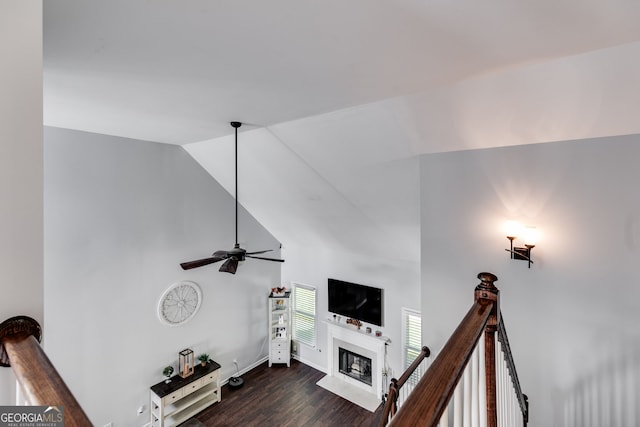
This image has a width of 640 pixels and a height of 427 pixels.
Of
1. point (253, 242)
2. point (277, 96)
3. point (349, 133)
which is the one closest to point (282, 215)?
point (253, 242)

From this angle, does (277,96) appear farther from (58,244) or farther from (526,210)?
(58,244)

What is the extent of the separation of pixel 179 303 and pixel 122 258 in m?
1.32

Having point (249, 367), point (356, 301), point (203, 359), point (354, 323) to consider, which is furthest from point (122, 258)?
point (354, 323)

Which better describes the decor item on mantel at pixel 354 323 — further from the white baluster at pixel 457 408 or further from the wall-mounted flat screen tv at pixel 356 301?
the white baluster at pixel 457 408

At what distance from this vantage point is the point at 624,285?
235 cm

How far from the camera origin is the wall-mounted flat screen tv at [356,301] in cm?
609

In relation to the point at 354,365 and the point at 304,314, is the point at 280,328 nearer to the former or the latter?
the point at 304,314

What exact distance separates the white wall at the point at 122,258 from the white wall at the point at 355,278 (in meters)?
1.78

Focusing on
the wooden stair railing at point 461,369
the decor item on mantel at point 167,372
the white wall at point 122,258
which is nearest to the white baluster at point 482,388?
the wooden stair railing at point 461,369

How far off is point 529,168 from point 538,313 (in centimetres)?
130

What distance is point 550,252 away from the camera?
2.65 meters

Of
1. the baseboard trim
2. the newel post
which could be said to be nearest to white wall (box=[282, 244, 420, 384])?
the baseboard trim

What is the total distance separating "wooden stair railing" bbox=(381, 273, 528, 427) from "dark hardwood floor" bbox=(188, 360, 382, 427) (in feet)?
15.1

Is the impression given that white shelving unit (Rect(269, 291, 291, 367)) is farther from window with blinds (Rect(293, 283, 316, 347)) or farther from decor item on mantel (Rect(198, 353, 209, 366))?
decor item on mantel (Rect(198, 353, 209, 366))
